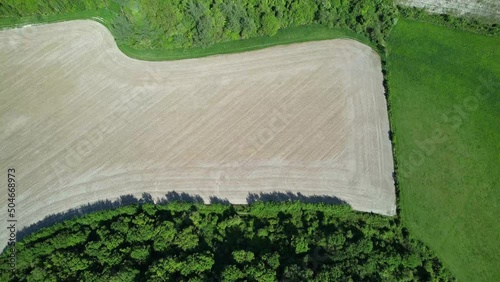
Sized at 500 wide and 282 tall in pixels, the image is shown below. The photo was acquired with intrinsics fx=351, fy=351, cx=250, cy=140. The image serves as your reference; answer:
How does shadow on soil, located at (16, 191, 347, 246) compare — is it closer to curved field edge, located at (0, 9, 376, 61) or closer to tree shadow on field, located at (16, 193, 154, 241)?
tree shadow on field, located at (16, 193, 154, 241)

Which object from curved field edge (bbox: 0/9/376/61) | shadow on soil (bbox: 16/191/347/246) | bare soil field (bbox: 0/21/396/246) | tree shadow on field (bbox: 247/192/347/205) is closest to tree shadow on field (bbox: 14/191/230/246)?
shadow on soil (bbox: 16/191/347/246)

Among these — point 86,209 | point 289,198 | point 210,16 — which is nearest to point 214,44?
point 210,16

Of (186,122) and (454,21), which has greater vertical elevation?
(454,21)

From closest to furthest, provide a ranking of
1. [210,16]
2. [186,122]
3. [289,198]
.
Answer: [289,198] < [186,122] < [210,16]

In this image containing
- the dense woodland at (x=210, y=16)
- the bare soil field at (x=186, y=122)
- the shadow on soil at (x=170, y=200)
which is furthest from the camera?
the dense woodland at (x=210, y=16)

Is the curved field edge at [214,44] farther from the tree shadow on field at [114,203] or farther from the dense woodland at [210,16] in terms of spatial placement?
the tree shadow on field at [114,203]

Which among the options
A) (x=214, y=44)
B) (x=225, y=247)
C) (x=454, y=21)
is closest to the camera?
(x=225, y=247)

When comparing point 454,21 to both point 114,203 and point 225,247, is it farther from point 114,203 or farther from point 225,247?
point 114,203

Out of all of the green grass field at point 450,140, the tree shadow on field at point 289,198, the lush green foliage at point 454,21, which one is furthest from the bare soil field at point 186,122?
the lush green foliage at point 454,21
